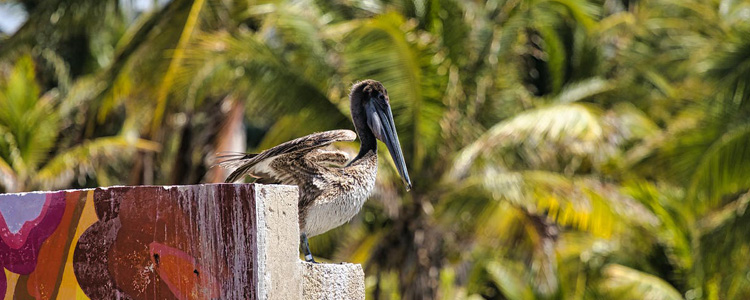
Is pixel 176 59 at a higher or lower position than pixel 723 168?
higher

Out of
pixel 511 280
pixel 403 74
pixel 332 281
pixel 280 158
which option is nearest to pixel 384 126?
pixel 280 158

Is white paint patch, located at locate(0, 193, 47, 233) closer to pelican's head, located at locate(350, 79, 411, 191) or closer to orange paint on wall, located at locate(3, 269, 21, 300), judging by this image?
orange paint on wall, located at locate(3, 269, 21, 300)

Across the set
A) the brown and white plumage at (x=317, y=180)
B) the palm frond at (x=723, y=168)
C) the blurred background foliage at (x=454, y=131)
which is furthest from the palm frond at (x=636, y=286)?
the brown and white plumage at (x=317, y=180)

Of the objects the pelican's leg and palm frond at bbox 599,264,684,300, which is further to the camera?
palm frond at bbox 599,264,684,300

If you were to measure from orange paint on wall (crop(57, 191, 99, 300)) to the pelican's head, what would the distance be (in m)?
1.97

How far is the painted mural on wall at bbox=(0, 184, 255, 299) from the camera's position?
4.80 m

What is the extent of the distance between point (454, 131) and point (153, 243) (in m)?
8.91

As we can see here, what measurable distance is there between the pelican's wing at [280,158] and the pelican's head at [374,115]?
446 mm

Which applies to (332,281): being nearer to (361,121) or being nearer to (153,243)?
(153,243)

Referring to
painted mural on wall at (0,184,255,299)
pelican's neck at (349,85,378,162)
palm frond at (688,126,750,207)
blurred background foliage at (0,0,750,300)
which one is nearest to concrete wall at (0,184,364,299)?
painted mural on wall at (0,184,255,299)

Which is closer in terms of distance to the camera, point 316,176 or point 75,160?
point 316,176

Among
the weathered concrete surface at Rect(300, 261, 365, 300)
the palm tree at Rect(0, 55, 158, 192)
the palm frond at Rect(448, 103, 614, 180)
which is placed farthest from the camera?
the palm tree at Rect(0, 55, 158, 192)

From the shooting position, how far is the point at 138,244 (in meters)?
4.88

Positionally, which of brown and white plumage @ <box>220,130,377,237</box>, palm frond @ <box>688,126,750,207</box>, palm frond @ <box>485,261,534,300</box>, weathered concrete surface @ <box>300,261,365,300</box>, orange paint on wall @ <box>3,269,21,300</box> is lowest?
palm frond @ <box>485,261,534,300</box>
